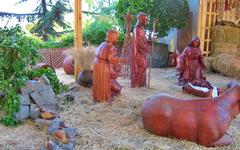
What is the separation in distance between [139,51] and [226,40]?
3.68 m

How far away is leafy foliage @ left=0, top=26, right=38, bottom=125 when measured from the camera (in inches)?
139

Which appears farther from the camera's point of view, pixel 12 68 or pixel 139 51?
pixel 139 51

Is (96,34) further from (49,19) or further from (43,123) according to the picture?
(43,123)

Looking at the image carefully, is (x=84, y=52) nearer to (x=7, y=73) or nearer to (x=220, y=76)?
(x=7, y=73)

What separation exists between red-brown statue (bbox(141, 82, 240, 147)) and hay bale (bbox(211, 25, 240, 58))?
5.23 m

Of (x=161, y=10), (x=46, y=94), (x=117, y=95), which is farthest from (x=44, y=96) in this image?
(x=161, y=10)

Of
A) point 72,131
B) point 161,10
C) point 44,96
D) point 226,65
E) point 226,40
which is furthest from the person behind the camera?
point 226,40

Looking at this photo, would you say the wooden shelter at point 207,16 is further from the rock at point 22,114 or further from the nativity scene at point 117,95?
the rock at point 22,114

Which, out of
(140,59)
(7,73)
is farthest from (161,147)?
(140,59)

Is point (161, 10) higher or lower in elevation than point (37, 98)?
higher

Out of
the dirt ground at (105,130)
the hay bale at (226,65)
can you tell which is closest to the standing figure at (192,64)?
the dirt ground at (105,130)

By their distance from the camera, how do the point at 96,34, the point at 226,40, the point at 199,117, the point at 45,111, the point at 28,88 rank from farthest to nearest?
the point at 226,40
the point at 96,34
the point at 28,88
the point at 45,111
the point at 199,117

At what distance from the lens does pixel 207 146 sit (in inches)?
118

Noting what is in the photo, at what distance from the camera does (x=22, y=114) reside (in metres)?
3.61
